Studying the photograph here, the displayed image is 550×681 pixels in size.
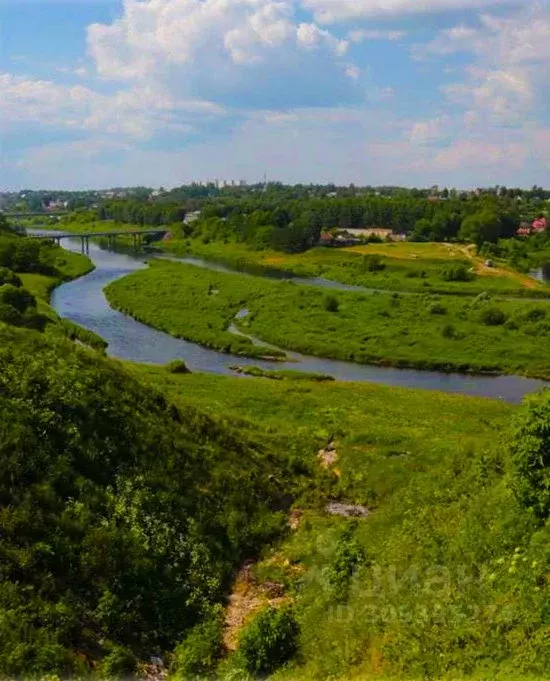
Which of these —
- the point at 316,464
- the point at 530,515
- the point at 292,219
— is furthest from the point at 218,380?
the point at 292,219

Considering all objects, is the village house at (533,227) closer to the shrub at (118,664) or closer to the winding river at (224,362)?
the winding river at (224,362)

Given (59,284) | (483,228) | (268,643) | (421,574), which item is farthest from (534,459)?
(483,228)

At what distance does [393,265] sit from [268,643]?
331 ft

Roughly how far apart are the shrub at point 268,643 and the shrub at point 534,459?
5.45m

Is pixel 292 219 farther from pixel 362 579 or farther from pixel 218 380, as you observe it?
pixel 362 579

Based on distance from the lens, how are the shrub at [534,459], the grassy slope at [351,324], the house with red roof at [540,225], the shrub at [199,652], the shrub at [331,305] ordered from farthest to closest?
1. the house with red roof at [540,225]
2. the shrub at [331,305]
3. the grassy slope at [351,324]
4. the shrub at [534,459]
5. the shrub at [199,652]

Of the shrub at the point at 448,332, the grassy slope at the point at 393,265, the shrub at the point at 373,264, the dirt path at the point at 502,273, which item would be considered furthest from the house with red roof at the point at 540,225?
the shrub at the point at 448,332

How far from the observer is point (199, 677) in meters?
12.2

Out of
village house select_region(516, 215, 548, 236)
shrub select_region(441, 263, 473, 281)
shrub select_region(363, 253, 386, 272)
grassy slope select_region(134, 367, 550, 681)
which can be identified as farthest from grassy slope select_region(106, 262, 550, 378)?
village house select_region(516, 215, 548, 236)

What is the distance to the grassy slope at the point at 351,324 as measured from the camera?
5712cm

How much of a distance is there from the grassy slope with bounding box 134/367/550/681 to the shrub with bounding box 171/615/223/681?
1.75 meters

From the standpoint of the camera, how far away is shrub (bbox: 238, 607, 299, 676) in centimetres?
1223

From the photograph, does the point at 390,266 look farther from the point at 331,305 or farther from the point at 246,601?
the point at 246,601

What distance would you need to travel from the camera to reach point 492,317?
222 feet
